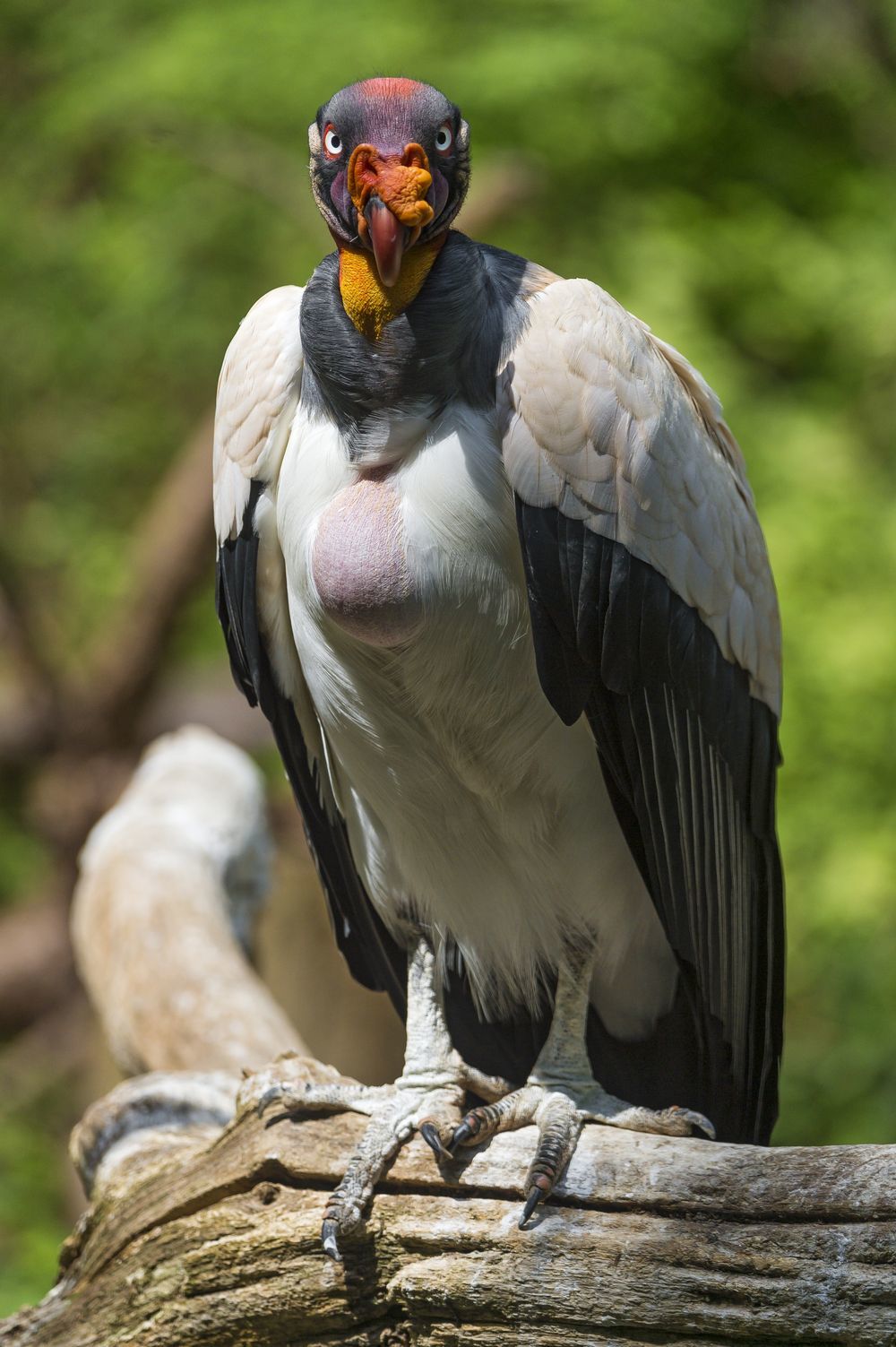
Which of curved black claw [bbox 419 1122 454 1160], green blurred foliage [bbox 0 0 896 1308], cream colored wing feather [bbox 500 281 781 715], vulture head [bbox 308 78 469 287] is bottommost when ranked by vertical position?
curved black claw [bbox 419 1122 454 1160]

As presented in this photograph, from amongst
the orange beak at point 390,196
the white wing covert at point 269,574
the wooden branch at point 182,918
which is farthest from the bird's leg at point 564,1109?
the orange beak at point 390,196

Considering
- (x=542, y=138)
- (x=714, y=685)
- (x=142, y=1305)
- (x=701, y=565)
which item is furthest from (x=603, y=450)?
(x=542, y=138)

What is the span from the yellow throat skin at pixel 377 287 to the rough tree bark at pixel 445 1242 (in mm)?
1495

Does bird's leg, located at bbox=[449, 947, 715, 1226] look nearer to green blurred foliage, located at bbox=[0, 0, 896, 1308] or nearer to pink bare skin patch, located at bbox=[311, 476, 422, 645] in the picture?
pink bare skin patch, located at bbox=[311, 476, 422, 645]

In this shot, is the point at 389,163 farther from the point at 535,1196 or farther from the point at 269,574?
the point at 535,1196

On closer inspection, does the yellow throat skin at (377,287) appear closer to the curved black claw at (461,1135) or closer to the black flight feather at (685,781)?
the black flight feather at (685,781)

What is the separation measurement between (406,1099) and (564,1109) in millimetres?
310

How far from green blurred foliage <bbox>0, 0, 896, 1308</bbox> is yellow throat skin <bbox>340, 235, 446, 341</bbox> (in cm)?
450

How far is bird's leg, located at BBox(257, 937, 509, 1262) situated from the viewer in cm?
254

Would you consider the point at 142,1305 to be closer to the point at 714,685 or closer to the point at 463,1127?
the point at 463,1127

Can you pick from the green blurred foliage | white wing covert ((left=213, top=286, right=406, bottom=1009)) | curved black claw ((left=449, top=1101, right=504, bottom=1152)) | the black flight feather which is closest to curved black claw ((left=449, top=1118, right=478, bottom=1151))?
curved black claw ((left=449, top=1101, right=504, bottom=1152))

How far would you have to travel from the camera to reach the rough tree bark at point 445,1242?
6.98 ft

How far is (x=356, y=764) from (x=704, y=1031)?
0.93m

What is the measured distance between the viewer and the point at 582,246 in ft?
25.0
